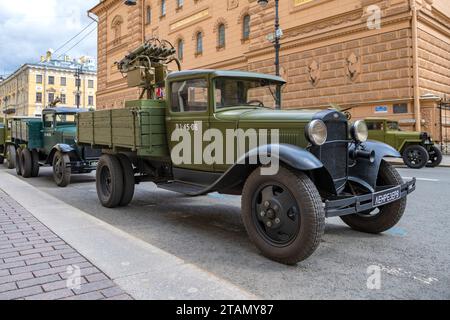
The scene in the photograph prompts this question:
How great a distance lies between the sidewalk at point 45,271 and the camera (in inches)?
118

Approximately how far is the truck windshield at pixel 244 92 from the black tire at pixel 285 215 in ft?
5.20

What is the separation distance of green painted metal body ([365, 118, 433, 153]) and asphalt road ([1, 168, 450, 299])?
743 cm

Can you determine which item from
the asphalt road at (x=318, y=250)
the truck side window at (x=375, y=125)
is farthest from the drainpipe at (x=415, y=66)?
the asphalt road at (x=318, y=250)

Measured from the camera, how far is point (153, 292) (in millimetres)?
3010

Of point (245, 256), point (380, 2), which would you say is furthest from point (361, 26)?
point (245, 256)

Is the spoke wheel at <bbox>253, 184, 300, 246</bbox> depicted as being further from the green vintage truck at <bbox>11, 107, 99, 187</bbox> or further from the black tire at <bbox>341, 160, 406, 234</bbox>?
the green vintage truck at <bbox>11, 107, 99, 187</bbox>

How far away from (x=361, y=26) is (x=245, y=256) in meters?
17.2

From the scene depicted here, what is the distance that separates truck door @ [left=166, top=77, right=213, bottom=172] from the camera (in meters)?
5.42

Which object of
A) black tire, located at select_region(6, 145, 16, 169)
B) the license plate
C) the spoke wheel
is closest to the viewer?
the spoke wheel

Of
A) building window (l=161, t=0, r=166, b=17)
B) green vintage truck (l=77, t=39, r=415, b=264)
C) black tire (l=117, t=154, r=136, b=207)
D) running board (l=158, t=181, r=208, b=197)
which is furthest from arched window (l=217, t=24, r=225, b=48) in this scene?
running board (l=158, t=181, r=208, b=197)

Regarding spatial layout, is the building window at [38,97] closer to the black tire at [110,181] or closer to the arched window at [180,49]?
the arched window at [180,49]

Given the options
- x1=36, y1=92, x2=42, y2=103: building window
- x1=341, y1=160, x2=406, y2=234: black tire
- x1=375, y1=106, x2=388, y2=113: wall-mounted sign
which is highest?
x1=36, y1=92, x2=42, y2=103: building window

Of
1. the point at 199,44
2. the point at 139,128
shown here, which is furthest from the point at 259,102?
the point at 199,44

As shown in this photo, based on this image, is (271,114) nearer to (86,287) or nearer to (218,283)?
(218,283)
